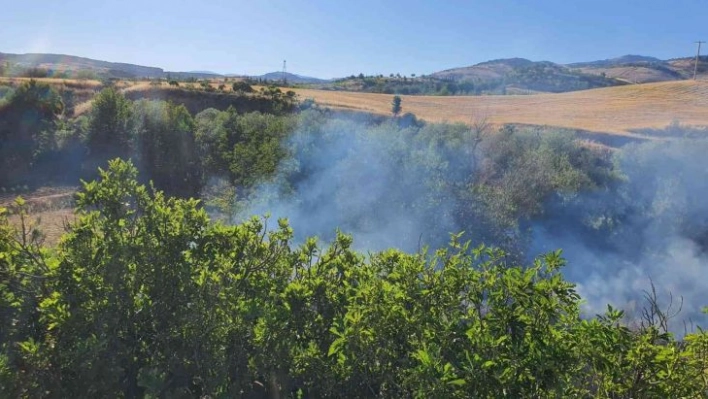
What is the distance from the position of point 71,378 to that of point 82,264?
66 centimetres

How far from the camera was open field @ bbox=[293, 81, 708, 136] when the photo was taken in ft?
98.1

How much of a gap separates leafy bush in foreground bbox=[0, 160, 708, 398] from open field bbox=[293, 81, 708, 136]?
25.2 metres

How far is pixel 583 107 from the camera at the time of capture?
39.1 metres

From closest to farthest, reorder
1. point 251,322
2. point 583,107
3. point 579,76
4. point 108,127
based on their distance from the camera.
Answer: point 251,322 < point 108,127 < point 583,107 < point 579,76

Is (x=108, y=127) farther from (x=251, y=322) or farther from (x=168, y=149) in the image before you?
(x=251, y=322)

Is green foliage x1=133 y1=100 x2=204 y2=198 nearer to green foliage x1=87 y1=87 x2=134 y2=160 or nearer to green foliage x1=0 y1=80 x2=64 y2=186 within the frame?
green foliage x1=87 y1=87 x2=134 y2=160

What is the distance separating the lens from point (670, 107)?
36.6 meters

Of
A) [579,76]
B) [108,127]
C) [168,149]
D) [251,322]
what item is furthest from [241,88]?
[579,76]

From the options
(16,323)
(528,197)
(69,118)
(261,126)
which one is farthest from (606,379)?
(69,118)

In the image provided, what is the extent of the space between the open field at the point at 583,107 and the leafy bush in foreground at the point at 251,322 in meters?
25.2

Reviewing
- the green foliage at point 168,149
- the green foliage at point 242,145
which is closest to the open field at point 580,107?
the green foliage at point 168,149

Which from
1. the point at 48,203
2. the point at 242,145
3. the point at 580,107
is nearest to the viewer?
the point at 242,145

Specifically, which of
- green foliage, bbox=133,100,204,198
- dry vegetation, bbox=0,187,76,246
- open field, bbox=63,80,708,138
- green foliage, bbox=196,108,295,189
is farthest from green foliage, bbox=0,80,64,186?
green foliage, bbox=196,108,295,189

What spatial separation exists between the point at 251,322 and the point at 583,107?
41526 mm
